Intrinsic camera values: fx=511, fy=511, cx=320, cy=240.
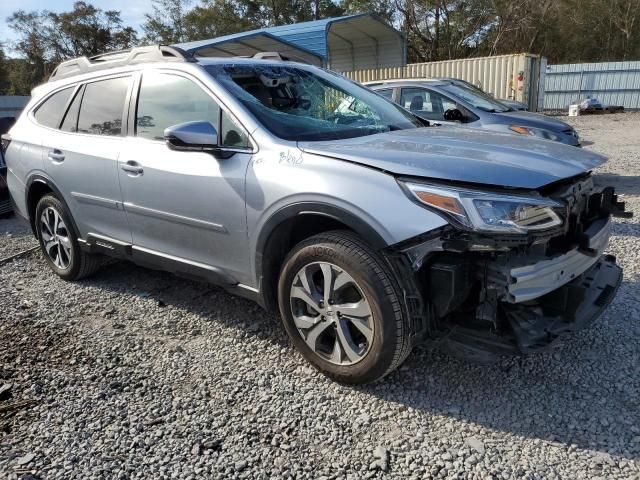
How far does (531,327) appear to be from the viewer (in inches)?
95.8

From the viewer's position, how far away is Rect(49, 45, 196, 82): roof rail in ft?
11.6

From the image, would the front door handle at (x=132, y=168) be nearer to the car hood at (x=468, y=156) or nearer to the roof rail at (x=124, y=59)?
the roof rail at (x=124, y=59)

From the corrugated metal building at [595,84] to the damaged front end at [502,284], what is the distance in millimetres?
24898

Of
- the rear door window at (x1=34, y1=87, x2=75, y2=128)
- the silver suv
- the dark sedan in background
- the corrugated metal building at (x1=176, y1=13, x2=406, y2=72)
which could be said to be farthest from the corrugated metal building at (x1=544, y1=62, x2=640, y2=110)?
the rear door window at (x1=34, y1=87, x2=75, y2=128)

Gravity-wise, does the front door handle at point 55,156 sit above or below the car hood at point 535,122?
above

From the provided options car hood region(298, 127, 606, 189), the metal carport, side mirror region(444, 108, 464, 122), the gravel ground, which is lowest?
the gravel ground

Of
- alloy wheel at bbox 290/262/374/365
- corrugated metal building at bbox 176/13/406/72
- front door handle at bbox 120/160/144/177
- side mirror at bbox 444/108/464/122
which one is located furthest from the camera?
corrugated metal building at bbox 176/13/406/72

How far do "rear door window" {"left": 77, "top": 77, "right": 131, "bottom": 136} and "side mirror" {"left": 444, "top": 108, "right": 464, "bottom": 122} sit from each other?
493cm

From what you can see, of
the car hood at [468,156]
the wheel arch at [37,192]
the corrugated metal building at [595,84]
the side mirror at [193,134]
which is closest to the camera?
the car hood at [468,156]

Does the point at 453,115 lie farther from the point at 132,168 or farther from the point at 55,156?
the point at 55,156

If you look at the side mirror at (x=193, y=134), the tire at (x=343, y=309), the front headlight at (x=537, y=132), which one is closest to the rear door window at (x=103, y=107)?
the side mirror at (x=193, y=134)

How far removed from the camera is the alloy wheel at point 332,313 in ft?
8.56

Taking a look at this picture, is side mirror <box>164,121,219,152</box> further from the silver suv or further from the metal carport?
the metal carport

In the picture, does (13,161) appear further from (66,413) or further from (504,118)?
(504,118)
